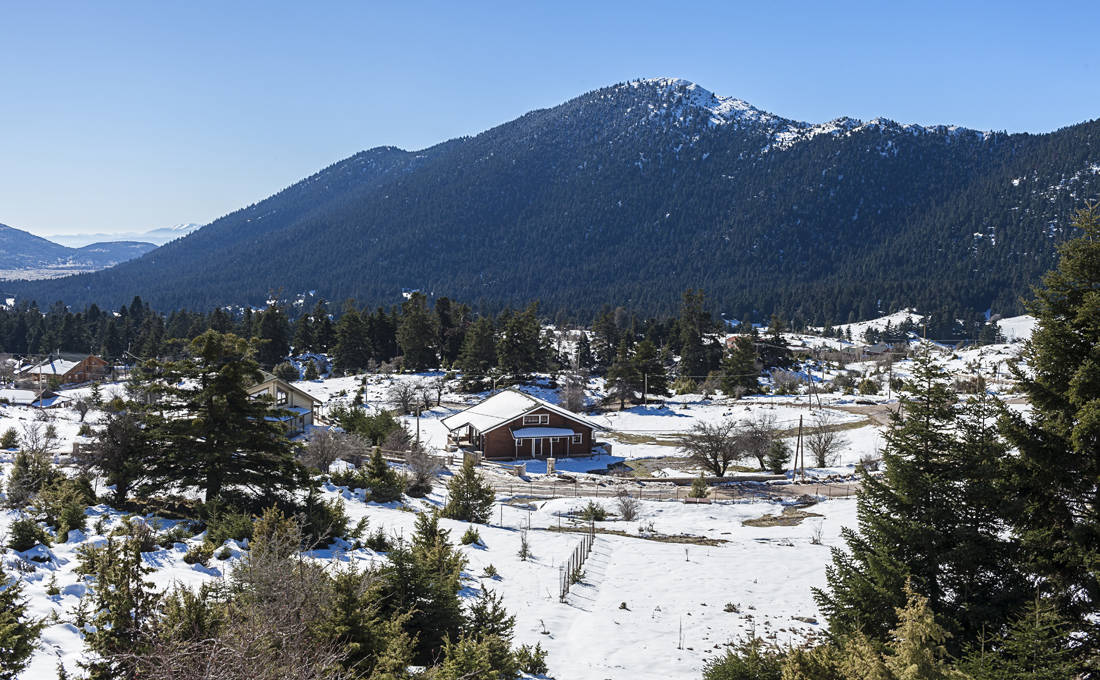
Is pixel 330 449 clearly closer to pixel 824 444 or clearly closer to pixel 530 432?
pixel 530 432

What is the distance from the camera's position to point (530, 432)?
54625 mm

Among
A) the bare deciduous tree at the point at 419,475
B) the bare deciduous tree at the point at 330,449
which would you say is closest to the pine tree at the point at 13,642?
the bare deciduous tree at the point at 330,449

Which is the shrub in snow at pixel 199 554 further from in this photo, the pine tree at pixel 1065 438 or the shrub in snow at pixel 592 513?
the shrub in snow at pixel 592 513

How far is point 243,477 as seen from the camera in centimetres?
2058

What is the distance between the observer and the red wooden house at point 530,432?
54312 millimetres

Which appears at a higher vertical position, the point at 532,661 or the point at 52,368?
the point at 52,368

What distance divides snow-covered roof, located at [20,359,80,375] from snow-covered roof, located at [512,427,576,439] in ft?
224

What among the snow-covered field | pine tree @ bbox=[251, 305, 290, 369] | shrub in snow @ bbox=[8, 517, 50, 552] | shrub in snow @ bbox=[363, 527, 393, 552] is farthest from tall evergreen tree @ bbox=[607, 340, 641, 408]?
shrub in snow @ bbox=[8, 517, 50, 552]

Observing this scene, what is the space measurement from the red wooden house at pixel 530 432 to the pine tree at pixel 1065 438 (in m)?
43.8

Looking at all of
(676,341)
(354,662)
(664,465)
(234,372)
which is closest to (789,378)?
(676,341)

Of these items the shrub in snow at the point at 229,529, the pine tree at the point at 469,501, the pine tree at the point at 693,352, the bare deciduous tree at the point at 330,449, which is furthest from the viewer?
the pine tree at the point at 693,352

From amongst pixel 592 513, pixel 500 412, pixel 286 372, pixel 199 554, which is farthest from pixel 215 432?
pixel 286 372

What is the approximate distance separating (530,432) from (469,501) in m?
27.2

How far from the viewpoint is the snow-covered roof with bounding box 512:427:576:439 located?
54.2 metres
